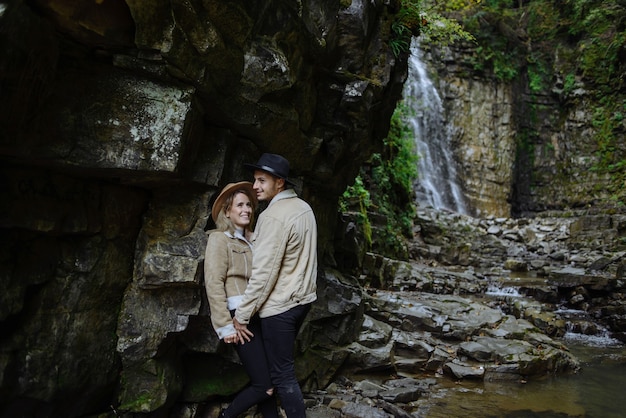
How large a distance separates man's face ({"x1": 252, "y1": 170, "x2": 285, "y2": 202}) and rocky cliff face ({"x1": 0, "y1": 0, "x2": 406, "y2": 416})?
66 cm

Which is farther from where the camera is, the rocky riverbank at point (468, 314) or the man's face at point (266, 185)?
the rocky riverbank at point (468, 314)

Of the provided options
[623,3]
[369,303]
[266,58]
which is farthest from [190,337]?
[623,3]

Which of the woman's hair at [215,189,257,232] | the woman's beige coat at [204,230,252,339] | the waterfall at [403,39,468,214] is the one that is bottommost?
the woman's beige coat at [204,230,252,339]

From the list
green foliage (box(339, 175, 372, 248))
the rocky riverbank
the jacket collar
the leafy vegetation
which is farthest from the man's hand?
the leafy vegetation

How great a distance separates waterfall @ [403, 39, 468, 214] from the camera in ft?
81.9

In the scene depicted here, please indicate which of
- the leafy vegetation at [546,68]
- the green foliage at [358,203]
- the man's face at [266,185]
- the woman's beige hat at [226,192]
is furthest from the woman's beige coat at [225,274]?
the leafy vegetation at [546,68]

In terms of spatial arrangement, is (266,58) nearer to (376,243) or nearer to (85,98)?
(85,98)

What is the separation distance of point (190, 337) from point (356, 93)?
11.9 ft

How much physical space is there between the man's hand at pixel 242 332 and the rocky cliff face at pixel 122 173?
704 millimetres

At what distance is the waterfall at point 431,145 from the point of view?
81.9 ft

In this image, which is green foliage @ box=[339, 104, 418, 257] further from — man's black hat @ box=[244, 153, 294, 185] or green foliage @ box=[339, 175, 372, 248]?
man's black hat @ box=[244, 153, 294, 185]

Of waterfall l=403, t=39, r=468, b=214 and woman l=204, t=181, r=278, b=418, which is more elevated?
waterfall l=403, t=39, r=468, b=214

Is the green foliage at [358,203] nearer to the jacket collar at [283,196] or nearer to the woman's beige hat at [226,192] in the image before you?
the woman's beige hat at [226,192]

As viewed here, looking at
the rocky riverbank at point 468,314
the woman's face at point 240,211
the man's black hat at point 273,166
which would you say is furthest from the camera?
the rocky riverbank at point 468,314
